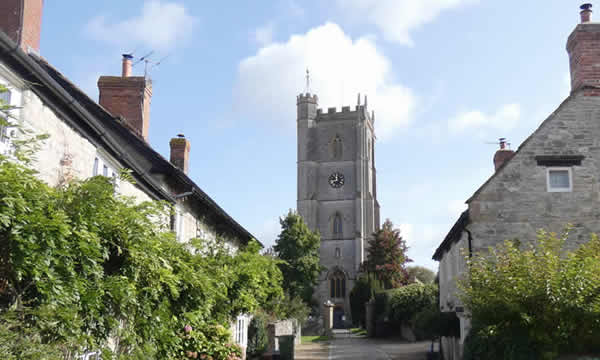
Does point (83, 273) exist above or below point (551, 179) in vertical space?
below

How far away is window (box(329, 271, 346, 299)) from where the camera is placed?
236ft

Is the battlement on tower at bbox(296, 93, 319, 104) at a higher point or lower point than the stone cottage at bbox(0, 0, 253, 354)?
higher

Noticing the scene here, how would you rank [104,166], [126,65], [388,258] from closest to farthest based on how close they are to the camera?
[104,166], [126,65], [388,258]

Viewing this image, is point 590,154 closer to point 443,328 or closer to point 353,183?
point 443,328

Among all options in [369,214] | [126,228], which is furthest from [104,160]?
[369,214]

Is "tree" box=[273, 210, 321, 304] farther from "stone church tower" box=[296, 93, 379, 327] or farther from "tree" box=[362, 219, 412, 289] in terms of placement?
"stone church tower" box=[296, 93, 379, 327]

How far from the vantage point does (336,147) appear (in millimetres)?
77500

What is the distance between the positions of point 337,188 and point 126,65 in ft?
189

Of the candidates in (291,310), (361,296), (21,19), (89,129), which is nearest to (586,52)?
Result: (89,129)

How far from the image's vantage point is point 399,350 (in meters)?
31.0

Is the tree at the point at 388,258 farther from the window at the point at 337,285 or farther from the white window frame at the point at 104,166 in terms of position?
the white window frame at the point at 104,166

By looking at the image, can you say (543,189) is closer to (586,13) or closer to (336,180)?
(586,13)

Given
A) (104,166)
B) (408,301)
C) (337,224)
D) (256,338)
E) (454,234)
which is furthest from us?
(337,224)

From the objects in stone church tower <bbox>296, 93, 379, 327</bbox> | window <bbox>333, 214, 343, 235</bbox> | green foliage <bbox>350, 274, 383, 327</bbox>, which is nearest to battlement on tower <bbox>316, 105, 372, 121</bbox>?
stone church tower <bbox>296, 93, 379, 327</bbox>
